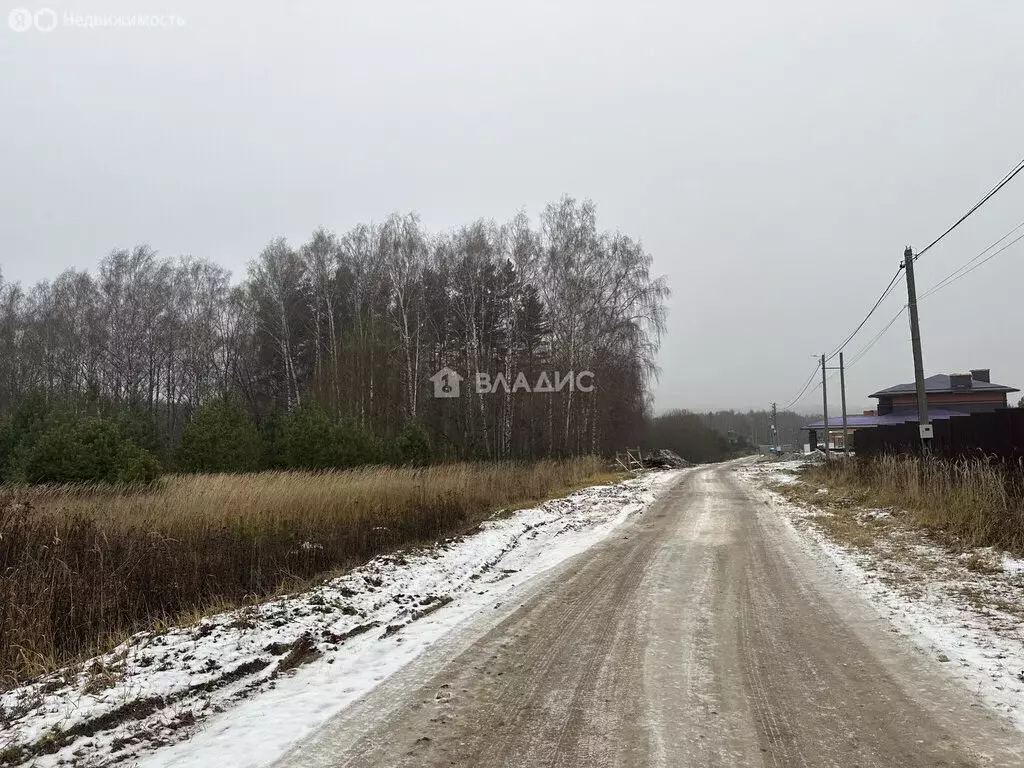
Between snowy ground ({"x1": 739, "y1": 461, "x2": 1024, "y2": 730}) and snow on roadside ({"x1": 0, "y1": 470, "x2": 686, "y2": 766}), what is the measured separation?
379cm

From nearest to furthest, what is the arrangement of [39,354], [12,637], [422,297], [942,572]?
[12,637] → [942,572] → [422,297] → [39,354]

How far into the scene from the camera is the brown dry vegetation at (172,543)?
5195 mm

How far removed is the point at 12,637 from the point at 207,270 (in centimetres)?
4106

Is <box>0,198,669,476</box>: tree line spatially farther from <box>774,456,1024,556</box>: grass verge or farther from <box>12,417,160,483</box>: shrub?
<box>774,456,1024,556</box>: grass verge

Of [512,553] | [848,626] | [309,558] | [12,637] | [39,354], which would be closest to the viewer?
[12,637]

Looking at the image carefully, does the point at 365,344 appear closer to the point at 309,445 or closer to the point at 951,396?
the point at 309,445

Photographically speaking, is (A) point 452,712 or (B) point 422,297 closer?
(A) point 452,712

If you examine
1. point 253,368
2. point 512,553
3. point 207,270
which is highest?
point 207,270

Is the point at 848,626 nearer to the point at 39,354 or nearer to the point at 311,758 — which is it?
the point at 311,758

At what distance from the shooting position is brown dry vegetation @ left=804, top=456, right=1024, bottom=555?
816 centimetres

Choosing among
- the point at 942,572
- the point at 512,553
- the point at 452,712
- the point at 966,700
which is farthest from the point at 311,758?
the point at 942,572

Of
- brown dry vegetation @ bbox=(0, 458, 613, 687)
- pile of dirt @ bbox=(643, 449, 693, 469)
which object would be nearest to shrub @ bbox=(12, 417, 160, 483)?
brown dry vegetation @ bbox=(0, 458, 613, 687)

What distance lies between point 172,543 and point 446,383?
23.6 metres

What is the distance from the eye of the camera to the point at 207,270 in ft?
135
